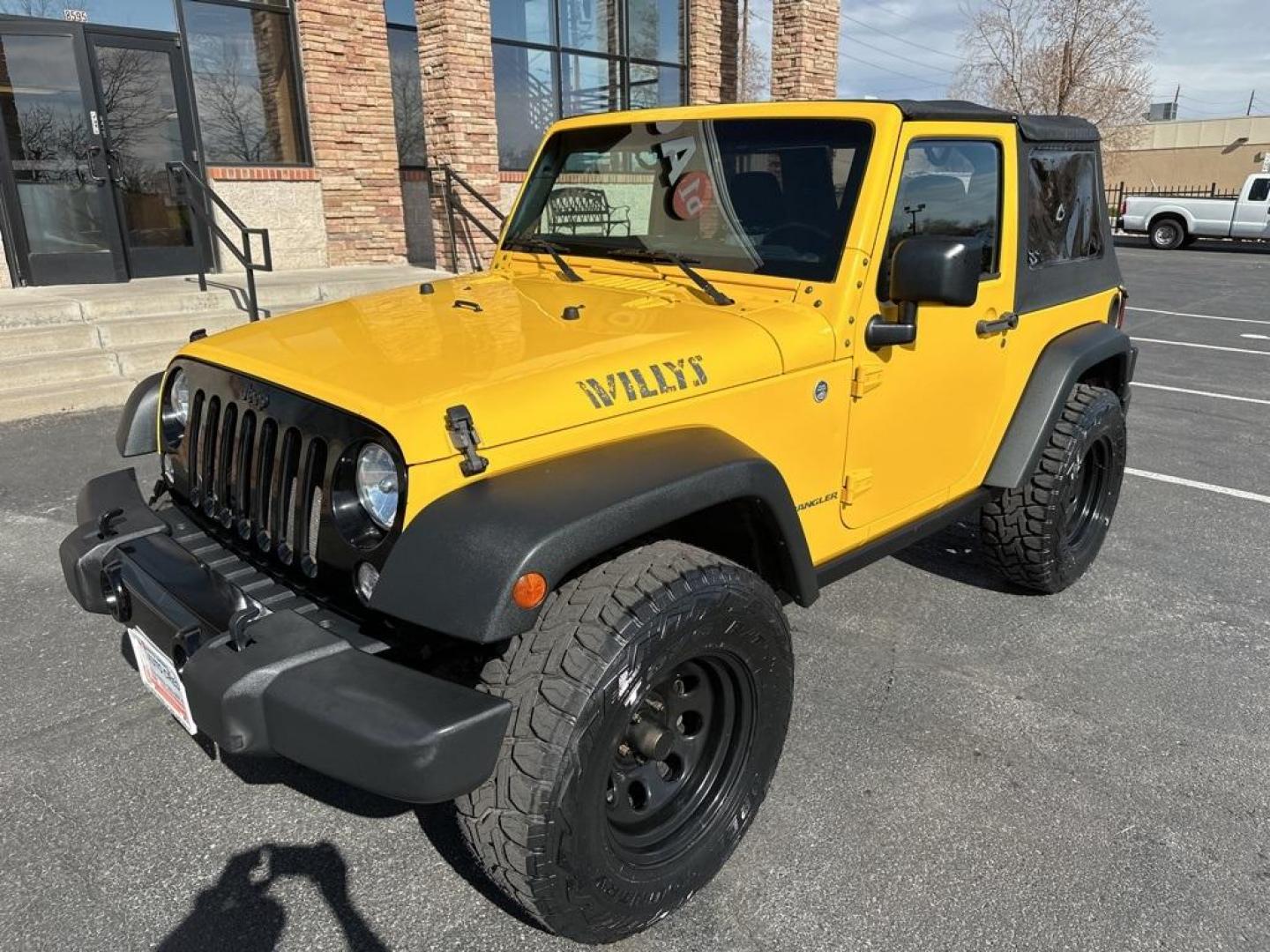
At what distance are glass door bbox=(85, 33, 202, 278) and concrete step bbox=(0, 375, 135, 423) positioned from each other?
9.13 ft

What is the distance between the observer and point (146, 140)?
9172 mm

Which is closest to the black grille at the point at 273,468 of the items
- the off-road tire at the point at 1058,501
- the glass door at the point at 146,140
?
the off-road tire at the point at 1058,501

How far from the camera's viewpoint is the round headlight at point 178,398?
2.80 m

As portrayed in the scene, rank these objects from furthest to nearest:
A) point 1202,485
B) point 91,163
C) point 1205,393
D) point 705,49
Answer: point 705,49, point 91,163, point 1205,393, point 1202,485

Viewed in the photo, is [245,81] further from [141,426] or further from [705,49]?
[141,426]

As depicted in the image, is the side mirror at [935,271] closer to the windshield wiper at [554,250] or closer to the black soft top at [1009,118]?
the black soft top at [1009,118]

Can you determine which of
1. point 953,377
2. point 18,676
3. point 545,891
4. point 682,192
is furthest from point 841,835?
point 18,676

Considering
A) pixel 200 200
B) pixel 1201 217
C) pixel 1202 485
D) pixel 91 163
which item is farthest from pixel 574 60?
pixel 1201 217

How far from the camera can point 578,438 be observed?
2096 mm

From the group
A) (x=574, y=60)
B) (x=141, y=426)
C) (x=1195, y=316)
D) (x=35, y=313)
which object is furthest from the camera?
(x=574, y=60)

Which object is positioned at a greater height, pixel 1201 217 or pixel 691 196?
pixel 691 196

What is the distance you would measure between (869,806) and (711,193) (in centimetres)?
193

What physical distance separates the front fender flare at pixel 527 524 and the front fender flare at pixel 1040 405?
1.68 m

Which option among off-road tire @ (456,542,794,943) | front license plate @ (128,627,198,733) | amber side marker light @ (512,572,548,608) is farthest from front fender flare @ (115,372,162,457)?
amber side marker light @ (512,572,548,608)
